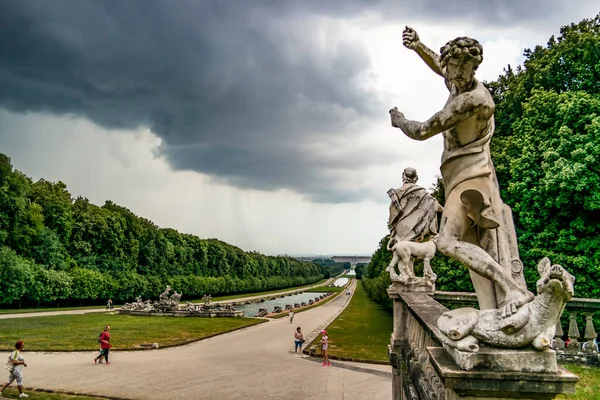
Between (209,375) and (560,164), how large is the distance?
1400 centimetres

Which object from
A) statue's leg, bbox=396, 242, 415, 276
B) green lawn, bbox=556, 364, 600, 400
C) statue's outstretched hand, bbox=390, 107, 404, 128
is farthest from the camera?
statue's leg, bbox=396, 242, 415, 276

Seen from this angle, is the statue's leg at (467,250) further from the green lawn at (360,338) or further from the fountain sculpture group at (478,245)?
the green lawn at (360,338)

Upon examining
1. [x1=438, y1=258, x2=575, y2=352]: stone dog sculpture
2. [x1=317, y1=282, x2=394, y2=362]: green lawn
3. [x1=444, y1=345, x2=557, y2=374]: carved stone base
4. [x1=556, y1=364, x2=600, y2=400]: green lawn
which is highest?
[x1=438, y1=258, x2=575, y2=352]: stone dog sculpture

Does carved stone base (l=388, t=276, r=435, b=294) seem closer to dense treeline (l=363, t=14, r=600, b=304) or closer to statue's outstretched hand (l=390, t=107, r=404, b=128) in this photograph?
statue's outstretched hand (l=390, t=107, r=404, b=128)

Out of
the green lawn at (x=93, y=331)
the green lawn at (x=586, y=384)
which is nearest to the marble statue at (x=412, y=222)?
the green lawn at (x=586, y=384)

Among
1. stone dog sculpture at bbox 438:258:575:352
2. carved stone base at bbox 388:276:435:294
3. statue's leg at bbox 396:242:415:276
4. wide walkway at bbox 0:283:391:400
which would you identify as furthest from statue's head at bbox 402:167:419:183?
stone dog sculpture at bbox 438:258:575:352

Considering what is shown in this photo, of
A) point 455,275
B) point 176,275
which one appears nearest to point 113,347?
point 455,275

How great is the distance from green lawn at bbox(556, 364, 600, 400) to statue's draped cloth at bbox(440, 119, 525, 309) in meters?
4.52

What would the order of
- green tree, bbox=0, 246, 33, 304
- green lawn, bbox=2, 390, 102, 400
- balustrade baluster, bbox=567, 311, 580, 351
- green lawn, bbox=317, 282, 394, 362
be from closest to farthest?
balustrade baluster, bbox=567, 311, 580, 351 → green lawn, bbox=2, 390, 102, 400 → green lawn, bbox=317, 282, 394, 362 → green tree, bbox=0, 246, 33, 304

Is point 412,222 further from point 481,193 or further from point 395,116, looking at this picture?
point 481,193

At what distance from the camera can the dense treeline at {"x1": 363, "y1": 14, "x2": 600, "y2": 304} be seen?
15.5 metres

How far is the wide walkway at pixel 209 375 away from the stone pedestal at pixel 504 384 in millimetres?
9760

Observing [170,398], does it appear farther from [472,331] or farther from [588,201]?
[588,201]

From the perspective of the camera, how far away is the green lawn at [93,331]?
20.0 meters
